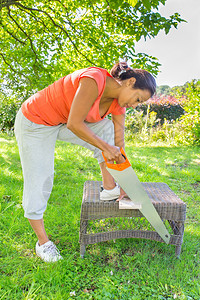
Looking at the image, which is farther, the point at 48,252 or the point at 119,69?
the point at 48,252

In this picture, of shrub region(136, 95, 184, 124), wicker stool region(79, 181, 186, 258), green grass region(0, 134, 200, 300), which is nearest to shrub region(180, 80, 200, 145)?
shrub region(136, 95, 184, 124)

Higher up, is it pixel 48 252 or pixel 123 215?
pixel 123 215

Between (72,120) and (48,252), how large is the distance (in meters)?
1.19

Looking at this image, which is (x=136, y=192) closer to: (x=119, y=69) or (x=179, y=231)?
(x=179, y=231)

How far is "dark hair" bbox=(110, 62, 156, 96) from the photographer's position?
79.5 inches

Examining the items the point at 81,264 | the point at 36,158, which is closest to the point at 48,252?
the point at 81,264

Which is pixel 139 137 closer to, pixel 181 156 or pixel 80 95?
pixel 181 156

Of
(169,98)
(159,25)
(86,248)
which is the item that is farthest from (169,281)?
(169,98)

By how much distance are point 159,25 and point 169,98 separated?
8943mm

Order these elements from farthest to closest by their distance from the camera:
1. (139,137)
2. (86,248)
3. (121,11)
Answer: (139,137) < (121,11) < (86,248)

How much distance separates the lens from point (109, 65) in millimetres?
5566

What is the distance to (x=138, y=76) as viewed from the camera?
6.67ft

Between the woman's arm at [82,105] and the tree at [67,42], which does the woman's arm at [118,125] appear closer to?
the woman's arm at [82,105]

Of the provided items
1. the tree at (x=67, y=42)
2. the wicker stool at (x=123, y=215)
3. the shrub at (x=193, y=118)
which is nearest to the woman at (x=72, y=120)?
the wicker stool at (x=123, y=215)
